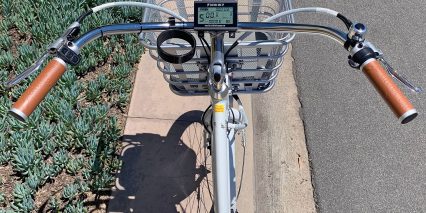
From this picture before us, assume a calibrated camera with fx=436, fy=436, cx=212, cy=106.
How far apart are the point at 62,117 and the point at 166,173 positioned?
896 mm

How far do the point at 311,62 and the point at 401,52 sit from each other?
0.94m

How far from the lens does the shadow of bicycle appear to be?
3.13 meters

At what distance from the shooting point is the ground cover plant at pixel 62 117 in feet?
9.91

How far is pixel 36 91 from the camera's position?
1546 mm

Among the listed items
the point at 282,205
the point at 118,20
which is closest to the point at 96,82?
the point at 118,20

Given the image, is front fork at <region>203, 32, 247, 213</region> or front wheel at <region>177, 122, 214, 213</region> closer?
front fork at <region>203, 32, 247, 213</region>

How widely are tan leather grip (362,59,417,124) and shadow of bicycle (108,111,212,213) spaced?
187 cm

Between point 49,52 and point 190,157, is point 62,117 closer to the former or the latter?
point 190,157

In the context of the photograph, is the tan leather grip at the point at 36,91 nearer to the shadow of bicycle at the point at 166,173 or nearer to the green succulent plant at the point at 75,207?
the green succulent plant at the point at 75,207

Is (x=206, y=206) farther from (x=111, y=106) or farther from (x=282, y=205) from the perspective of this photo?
(x=111, y=106)

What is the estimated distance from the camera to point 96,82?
362 cm

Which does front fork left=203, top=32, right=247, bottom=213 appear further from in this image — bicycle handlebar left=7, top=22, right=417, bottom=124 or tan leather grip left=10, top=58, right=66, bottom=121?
tan leather grip left=10, top=58, right=66, bottom=121

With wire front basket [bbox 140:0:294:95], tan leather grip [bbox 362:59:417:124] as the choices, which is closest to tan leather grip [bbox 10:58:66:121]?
wire front basket [bbox 140:0:294:95]

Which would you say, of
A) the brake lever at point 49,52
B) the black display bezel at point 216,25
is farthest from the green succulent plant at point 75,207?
the black display bezel at point 216,25
